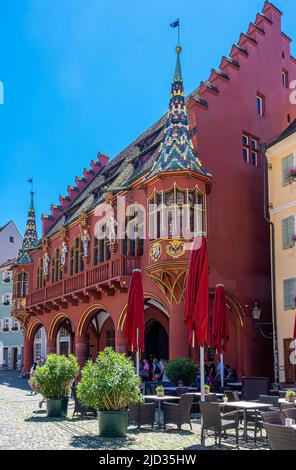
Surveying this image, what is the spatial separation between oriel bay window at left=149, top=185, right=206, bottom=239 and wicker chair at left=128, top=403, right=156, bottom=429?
8.42 metres

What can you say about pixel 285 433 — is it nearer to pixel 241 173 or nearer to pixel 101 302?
pixel 241 173

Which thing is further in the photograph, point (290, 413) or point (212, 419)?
point (212, 419)

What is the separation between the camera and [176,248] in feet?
68.1

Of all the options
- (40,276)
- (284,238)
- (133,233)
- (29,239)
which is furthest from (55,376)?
(29,239)

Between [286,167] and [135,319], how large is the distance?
9596 millimetres

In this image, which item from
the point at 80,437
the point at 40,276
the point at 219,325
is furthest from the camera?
the point at 40,276

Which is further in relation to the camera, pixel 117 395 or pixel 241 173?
pixel 241 173

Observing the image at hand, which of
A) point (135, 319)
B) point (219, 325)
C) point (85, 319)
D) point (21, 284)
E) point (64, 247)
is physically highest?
point (64, 247)

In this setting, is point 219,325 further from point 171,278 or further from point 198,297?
point 198,297

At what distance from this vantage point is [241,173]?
24.7 metres

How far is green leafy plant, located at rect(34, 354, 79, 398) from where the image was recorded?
15570mm

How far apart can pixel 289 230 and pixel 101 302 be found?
9324mm

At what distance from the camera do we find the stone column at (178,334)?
69.1 feet
